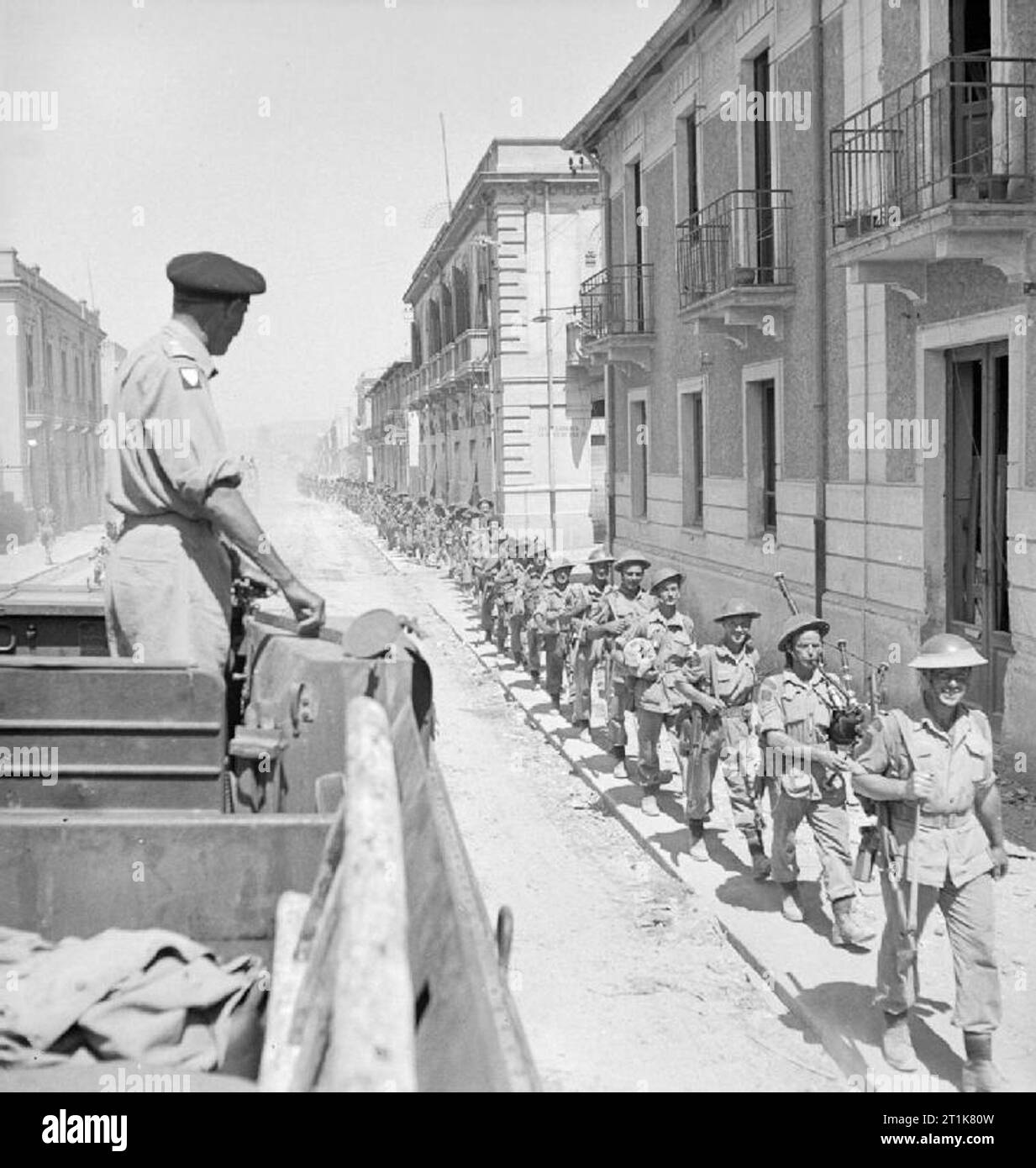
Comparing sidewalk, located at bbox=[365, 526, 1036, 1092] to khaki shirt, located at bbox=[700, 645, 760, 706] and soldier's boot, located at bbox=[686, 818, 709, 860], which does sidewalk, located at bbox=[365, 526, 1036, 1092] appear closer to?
soldier's boot, located at bbox=[686, 818, 709, 860]

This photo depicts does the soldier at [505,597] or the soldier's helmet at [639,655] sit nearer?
the soldier's helmet at [639,655]

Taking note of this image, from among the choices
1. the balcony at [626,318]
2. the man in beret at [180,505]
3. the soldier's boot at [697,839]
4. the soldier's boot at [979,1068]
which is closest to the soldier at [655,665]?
the soldier's boot at [697,839]

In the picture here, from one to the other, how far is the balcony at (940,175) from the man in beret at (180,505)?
6.54 metres

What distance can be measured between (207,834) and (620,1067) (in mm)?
2634

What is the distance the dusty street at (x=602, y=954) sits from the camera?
530 centimetres

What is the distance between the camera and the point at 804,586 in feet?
45.4

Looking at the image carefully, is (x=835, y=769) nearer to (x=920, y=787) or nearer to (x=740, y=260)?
(x=920, y=787)

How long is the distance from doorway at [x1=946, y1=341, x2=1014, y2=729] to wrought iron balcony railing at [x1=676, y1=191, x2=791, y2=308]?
3.33 metres

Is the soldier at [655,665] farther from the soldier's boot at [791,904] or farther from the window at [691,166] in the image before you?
the window at [691,166]

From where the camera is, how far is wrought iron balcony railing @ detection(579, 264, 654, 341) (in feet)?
65.1

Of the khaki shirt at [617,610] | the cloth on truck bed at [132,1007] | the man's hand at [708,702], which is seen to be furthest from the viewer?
the khaki shirt at [617,610]

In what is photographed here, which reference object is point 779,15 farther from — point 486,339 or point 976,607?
point 486,339

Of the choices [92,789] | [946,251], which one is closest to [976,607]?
[946,251]

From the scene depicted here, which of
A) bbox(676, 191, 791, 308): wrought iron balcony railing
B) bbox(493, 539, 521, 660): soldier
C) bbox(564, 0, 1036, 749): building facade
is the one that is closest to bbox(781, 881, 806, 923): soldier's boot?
bbox(564, 0, 1036, 749): building facade
